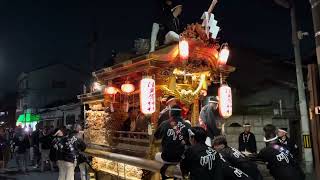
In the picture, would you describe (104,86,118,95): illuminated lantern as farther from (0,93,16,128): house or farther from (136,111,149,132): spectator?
(0,93,16,128): house

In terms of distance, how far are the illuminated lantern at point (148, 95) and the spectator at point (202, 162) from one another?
3484 millimetres

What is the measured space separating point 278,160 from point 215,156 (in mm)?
1740

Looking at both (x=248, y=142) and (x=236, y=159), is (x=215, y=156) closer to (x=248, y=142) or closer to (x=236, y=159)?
(x=236, y=159)

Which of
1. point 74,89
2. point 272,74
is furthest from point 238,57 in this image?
point 74,89

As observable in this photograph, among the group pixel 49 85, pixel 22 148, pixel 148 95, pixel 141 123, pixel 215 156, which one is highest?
pixel 49 85

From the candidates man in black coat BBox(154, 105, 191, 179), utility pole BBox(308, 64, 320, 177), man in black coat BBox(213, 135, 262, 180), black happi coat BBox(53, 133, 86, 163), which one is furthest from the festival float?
utility pole BBox(308, 64, 320, 177)

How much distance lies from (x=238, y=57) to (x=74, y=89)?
30432 mm

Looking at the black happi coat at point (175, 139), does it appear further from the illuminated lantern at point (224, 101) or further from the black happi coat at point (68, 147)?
the black happi coat at point (68, 147)

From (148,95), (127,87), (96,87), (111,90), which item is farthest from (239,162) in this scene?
(96,87)

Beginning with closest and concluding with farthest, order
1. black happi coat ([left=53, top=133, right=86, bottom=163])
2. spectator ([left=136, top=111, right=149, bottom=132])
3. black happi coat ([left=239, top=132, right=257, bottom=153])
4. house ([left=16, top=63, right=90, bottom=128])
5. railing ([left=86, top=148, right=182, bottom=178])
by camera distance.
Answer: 1. railing ([left=86, top=148, right=182, bottom=178])
2. spectator ([left=136, top=111, right=149, bottom=132])
3. black happi coat ([left=53, top=133, right=86, bottom=163])
4. black happi coat ([left=239, top=132, right=257, bottom=153])
5. house ([left=16, top=63, right=90, bottom=128])

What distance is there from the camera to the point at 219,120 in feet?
35.9

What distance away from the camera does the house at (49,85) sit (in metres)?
46.4

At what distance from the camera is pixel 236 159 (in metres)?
5.78

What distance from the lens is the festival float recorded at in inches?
342
